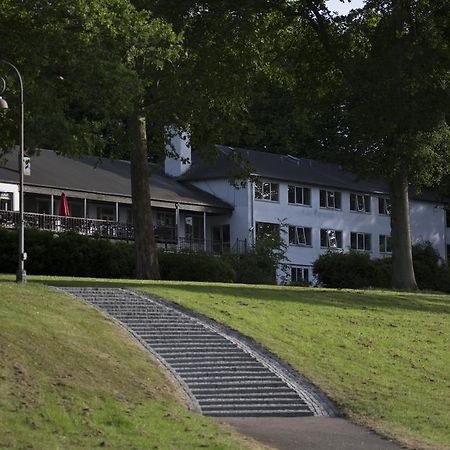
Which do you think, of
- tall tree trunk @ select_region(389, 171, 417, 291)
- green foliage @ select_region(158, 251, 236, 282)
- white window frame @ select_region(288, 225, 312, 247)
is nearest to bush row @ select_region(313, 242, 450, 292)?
green foliage @ select_region(158, 251, 236, 282)

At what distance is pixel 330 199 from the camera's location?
78000mm

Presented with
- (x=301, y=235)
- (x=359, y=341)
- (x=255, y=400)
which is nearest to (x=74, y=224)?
(x=301, y=235)

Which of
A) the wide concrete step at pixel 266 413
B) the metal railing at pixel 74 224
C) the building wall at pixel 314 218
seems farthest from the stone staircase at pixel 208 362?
the building wall at pixel 314 218

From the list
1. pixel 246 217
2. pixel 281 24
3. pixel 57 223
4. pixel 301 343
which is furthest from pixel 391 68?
pixel 246 217

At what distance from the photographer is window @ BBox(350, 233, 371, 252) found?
79500 mm

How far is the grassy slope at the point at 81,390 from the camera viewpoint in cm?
1705

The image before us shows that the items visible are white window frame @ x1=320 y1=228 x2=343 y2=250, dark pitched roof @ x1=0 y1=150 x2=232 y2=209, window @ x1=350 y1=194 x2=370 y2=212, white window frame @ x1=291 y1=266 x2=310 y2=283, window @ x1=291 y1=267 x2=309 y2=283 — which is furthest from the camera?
window @ x1=350 y1=194 x2=370 y2=212

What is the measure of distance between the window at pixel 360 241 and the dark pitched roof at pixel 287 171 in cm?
302

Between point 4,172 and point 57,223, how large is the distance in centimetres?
369

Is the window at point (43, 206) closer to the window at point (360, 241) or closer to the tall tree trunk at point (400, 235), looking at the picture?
the tall tree trunk at point (400, 235)

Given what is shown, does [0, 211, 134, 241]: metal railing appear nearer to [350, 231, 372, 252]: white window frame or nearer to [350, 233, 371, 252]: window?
[350, 233, 371, 252]: window

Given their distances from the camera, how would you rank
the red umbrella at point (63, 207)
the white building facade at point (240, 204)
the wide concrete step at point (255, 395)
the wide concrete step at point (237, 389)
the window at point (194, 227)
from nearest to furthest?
the wide concrete step at point (255, 395)
the wide concrete step at point (237, 389)
the red umbrella at point (63, 207)
the white building facade at point (240, 204)
the window at point (194, 227)

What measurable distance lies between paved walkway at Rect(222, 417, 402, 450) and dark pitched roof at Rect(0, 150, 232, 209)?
38529mm

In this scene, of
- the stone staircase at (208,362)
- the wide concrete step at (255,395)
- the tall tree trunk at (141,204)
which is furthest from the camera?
the tall tree trunk at (141,204)
